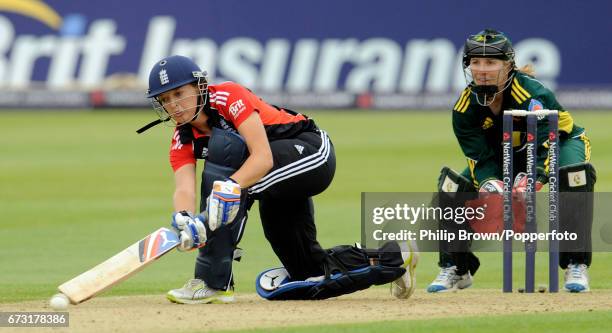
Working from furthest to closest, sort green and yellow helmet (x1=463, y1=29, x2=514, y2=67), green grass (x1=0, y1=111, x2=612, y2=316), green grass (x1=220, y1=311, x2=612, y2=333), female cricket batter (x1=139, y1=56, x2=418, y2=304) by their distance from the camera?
green grass (x1=0, y1=111, x2=612, y2=316)
green and yellow helmet (x1=463, y1=29, x2=514, y2=67)
female cricket batter (x1=139, y1=56, x2=418, y2=304)
green grass (x1=220, y1=311, x2=612, y2=333)

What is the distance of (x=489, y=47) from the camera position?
22.5 ft

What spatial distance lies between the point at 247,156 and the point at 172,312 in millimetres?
910

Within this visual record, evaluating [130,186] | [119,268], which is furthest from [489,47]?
[130,186]

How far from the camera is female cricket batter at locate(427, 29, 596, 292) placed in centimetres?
681

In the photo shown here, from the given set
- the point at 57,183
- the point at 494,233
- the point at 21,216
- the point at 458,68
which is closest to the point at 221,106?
the point at 494,233

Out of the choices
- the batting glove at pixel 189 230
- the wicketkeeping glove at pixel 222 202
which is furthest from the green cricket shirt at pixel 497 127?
the batting glove at pixel 189 230

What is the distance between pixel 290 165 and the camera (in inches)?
257

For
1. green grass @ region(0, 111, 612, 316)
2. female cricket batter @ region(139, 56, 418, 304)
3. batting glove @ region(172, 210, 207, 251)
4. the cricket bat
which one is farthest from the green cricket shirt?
the cricket bat

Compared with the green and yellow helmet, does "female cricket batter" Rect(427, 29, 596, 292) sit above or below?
below

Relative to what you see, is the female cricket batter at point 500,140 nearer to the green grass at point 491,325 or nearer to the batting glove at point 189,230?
the green grass at point 491,325

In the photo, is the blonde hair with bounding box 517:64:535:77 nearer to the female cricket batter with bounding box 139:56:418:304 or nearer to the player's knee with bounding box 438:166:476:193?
the player's knee with bounding box 438:166:476:193

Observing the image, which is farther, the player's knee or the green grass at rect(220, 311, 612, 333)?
the player's knee

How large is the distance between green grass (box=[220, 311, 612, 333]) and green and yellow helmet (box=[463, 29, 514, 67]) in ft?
5.33

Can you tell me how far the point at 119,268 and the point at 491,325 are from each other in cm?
187
